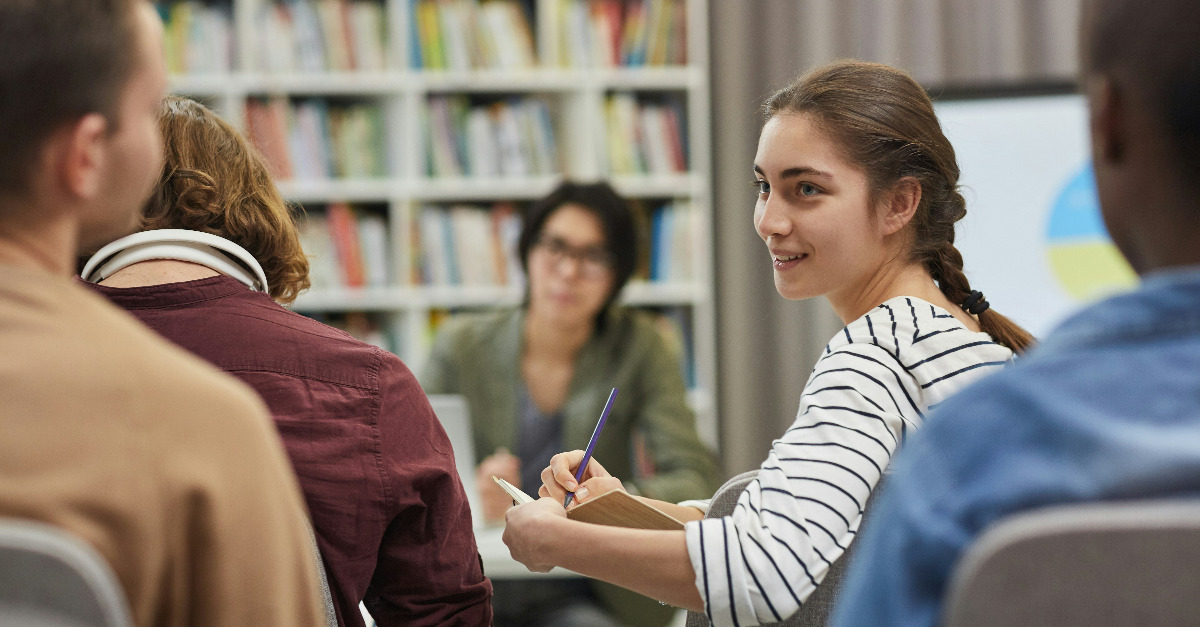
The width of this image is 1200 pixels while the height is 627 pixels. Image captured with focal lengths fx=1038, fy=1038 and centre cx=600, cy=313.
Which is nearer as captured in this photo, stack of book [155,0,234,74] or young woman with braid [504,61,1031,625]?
young woman with braid [504,61,1031,625]

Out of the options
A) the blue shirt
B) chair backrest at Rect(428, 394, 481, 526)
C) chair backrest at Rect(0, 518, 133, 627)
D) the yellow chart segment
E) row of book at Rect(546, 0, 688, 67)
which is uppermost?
row of book at Rect(546, 0, 688, 67)

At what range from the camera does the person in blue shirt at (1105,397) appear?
0.56m

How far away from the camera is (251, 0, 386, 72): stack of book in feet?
11.5

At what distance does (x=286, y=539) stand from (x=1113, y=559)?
50 centimetres

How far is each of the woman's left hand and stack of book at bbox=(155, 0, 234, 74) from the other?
2.86 meters

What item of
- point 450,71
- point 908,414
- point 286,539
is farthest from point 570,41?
point 286,539

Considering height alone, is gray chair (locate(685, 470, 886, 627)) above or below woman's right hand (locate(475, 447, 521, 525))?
above

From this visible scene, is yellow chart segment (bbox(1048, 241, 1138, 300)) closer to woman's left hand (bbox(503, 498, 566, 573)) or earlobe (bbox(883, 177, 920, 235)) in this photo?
earlobe (bbox(883, 177, 920, 235))

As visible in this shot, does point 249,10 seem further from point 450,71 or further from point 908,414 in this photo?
point 908,414

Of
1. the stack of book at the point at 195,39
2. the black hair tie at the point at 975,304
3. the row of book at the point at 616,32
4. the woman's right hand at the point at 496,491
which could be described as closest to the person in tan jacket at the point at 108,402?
the black hair tie at the point at 975,304

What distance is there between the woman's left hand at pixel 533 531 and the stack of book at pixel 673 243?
2462mm

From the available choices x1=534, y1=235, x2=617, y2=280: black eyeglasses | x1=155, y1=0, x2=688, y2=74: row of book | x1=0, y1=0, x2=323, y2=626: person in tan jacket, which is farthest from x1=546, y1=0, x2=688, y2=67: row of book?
x1=0, y1=0, x2=323, y2=626: person in tan jacket

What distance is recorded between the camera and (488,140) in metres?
3.54

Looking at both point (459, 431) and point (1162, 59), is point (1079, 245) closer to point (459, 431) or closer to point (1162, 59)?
point (459, 431)
